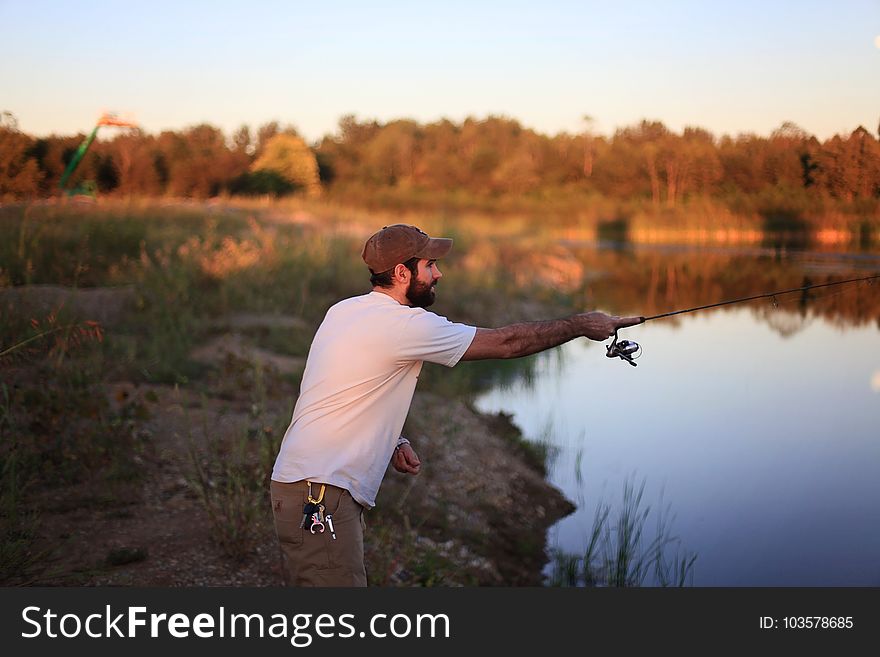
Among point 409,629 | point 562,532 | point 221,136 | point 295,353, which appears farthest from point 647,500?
point 221,136

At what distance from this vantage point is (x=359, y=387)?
11.1 ft

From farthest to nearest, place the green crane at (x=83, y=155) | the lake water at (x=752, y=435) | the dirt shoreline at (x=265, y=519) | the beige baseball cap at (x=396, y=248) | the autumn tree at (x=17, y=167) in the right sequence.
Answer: the green crane at (x=83, y=155) < the autumn tree at (x=17, y=167) < the lake water at (x=752, y=435) < the dirt shoreline at (x=265, y=519) < the beige baseball cap at (x=396, y=248)

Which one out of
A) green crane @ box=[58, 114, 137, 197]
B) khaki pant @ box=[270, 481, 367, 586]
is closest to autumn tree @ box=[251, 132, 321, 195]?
green crane @ box=[58, 114, 137, 197]

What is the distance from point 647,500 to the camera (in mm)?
8445

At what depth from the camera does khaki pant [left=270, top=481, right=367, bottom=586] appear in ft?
11.2

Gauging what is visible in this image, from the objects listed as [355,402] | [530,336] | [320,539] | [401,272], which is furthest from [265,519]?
[530,336]

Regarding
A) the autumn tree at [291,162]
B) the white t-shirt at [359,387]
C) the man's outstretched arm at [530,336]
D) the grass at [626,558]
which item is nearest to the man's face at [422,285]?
the white t-shirt at [359,387]

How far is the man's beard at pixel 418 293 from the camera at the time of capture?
11.8 feet

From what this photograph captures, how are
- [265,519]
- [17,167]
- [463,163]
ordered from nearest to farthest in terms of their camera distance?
[265,519] → [17,167] → [463,163]

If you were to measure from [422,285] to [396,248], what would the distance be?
18 centimetres

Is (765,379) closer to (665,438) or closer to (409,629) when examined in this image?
(665,438)

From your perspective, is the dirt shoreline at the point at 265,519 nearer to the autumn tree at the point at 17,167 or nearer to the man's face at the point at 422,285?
the man's face at the point at 422,285

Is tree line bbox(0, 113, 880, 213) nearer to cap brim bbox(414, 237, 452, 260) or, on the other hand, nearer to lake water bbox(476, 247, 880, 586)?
lake water bbox(476, 247, 880, 586)

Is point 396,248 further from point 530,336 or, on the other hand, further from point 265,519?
point 265,519
